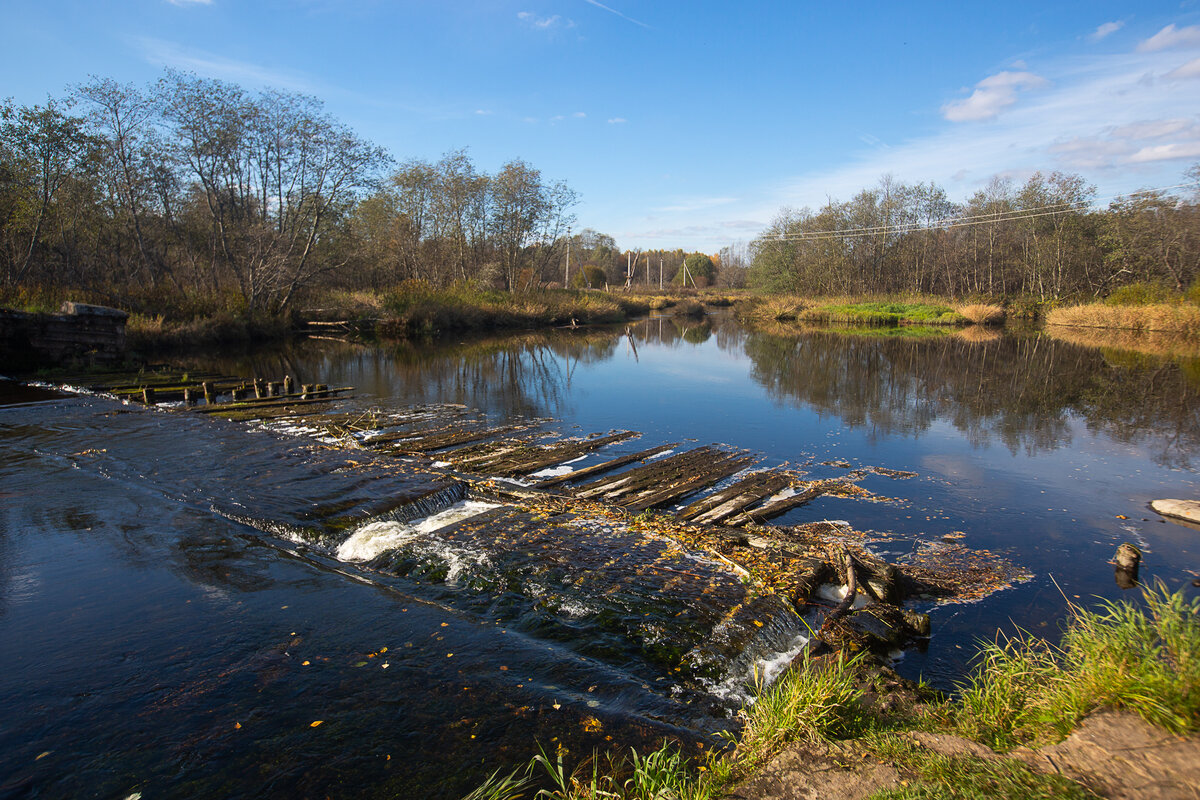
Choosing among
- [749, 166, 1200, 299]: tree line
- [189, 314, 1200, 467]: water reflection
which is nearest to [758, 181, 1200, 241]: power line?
[749, 166, 1200, 299]: tree line

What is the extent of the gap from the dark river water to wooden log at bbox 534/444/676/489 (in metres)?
0.64

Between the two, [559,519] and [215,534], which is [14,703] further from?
[559,519]

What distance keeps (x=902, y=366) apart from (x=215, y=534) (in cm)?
2276

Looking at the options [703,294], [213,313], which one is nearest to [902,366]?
[213,313]

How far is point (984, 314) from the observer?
40.9 metres

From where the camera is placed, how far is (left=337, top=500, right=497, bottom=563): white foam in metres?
6.62

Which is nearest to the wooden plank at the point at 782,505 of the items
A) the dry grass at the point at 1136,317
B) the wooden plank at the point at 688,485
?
the wooden plank at the point at 688,485

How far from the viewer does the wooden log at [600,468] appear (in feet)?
29.1

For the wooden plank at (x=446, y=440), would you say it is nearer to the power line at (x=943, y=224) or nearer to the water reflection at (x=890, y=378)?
the water reflection at (x=890, y=378)

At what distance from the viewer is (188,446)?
34.0 ft

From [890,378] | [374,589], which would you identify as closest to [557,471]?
[374,589]

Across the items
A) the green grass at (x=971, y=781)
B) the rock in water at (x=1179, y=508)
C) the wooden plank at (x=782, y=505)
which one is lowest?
the rock in water at (x=1179, y=508)

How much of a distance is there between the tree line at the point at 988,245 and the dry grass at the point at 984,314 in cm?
530

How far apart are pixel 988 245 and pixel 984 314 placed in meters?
10.8
